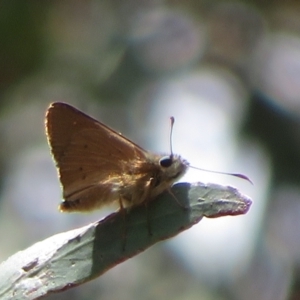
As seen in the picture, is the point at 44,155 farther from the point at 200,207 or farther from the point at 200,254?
the point at 200,207

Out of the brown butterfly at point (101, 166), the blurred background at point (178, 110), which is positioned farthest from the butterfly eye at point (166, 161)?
the blurred background at point (178, 110)

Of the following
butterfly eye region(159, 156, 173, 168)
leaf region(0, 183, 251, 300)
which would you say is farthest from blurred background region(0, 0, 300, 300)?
leaf region(0, 183, 251, 300)

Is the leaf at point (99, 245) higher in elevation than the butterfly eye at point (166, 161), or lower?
lower

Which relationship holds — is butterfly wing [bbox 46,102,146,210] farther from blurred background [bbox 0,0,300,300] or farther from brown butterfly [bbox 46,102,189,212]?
blurred background [bbox 0,0,300,300]

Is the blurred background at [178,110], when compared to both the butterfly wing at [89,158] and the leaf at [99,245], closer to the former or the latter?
the butterfly wing at [89,158]

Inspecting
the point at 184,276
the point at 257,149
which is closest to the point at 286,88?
the point at 257,149
